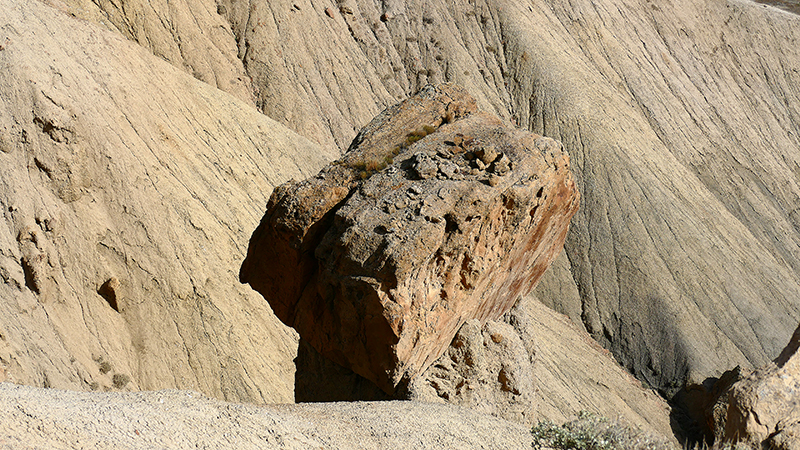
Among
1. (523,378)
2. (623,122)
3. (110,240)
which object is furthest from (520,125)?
(523,378)

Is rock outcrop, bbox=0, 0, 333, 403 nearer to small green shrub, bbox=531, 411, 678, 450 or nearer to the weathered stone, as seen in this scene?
the weathered stone

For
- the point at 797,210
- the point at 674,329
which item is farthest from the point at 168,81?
the point at 797,210

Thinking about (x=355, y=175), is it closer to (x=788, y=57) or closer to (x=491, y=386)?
(x=491, y=386)

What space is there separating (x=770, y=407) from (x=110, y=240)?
13475 mm

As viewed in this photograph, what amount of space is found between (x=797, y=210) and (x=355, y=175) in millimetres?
28962

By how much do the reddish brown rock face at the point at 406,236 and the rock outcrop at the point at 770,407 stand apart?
506 cm

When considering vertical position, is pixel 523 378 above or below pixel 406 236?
below

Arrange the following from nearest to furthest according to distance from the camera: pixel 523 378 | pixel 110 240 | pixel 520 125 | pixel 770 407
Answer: pixel 523 378 → pixel 770 407 → pixel 110 240 → pixel 520 125

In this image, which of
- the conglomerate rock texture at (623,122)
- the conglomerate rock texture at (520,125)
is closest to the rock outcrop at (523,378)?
the conglomerate rock texture at (520,125)

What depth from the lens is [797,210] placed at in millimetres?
32500

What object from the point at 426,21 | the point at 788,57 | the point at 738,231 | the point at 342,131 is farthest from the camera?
the point at 788,57

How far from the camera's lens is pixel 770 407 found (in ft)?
41.1

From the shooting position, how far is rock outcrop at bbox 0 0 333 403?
1458 cm

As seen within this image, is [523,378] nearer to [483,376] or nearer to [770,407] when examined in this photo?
[483,376]
